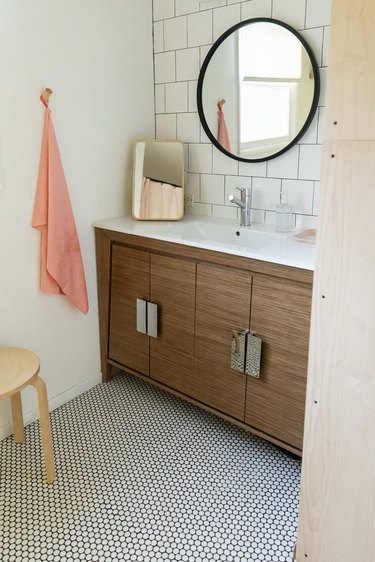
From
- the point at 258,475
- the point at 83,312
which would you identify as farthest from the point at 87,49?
the point at 258,475

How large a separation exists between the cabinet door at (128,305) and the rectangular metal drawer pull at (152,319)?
55 millimetres

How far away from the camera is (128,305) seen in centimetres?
229

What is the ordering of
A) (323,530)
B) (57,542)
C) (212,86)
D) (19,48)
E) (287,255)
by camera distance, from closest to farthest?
(323,530) < (57,542) < (287,255) < (19,48) < (212,86)

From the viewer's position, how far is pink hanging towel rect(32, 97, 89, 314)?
1.98 m

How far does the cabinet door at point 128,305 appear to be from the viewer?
7.21ft

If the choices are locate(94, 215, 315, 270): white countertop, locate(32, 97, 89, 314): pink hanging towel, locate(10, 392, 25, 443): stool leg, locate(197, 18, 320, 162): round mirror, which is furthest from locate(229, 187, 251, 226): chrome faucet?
locate(10, 392, 25, 443): stool leg

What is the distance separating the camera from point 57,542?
1.57 m

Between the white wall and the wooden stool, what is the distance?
0.22 meters

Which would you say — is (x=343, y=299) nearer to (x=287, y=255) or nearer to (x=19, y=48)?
(x=287, y=255)

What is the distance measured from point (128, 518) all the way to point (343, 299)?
45.2 inches

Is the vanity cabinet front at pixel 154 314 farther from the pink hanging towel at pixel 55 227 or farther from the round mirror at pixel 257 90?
the round mirror at pixel 257 90

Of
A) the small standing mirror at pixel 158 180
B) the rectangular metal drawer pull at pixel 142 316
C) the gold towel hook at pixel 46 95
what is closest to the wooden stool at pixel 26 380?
the rectangular metal drawer pull at pixel 142 316

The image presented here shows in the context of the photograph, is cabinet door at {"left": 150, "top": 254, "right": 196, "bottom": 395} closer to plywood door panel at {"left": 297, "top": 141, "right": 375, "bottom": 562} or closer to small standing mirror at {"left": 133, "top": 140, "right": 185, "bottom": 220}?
small standing mirror at {"left": 133, "top": 140, "right": 185, "bottom": 220}

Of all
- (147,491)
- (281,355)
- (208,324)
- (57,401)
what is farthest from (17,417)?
(281,355)
